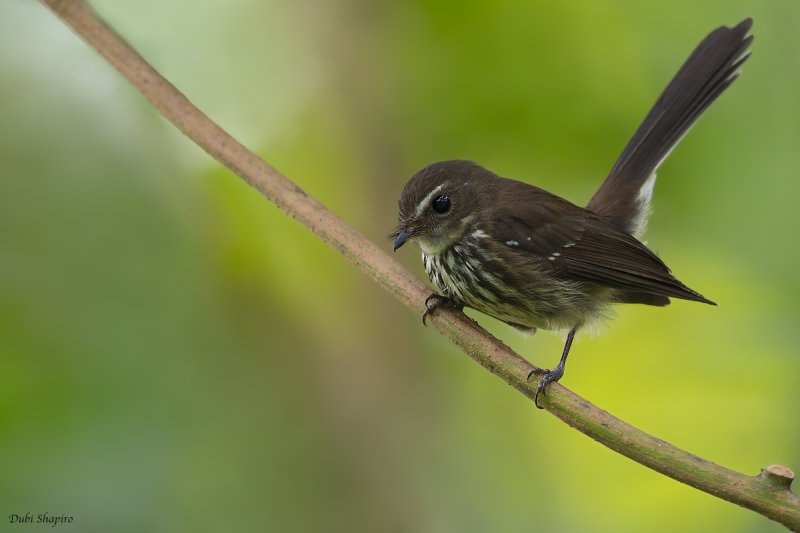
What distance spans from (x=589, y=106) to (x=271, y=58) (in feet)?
4.14

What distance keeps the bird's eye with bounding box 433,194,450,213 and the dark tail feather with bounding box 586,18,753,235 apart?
0.75m

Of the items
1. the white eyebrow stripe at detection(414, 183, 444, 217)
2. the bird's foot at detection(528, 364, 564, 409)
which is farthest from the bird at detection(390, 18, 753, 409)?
the bird's foot at detection(528, 364, 564, 409)

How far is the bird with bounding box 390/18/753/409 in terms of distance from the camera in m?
2.81

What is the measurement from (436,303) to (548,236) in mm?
696

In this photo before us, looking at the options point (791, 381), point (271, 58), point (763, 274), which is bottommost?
point (791, 381)

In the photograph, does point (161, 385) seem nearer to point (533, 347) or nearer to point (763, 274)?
point (533, 347)

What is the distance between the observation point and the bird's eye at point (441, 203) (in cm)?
286

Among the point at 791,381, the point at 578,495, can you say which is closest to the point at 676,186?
the point at 791,381

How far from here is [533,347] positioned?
10.5 ft

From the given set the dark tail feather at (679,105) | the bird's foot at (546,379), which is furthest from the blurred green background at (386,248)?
the bird's foot at (546,379)

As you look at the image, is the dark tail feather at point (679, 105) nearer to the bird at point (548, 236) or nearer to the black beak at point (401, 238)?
the bird at point (548, 236)

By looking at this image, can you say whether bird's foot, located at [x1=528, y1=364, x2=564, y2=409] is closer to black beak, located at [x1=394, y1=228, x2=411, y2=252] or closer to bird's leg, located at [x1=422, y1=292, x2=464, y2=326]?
bird's leg, located at [x1=422, y1=292, x2=464, y2=326]

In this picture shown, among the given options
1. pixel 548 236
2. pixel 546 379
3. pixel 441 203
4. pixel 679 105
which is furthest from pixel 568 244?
pixel 546 379

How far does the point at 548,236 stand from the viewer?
119 inches
